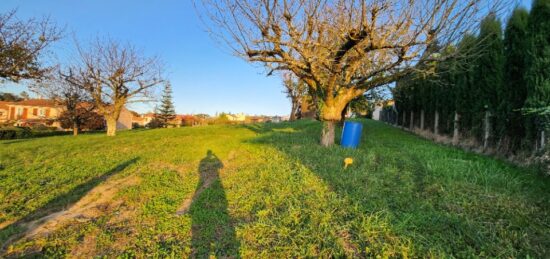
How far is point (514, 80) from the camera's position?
7371 millimetres

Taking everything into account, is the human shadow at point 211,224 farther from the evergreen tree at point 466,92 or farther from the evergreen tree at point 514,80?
the evergreen tree at point 466,92

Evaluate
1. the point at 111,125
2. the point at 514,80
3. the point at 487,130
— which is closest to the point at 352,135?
the point at 487,130

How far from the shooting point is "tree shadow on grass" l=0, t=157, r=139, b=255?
3305mm

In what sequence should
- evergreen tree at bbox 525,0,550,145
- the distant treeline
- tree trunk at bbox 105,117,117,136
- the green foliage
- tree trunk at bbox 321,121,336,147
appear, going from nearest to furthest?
evergreen tree at bbox 525,0,550,145
the distant treeline
the green foliage
tree trunk at bbox 321,121,336,147
tree trunk at bbox 105,117,117,136

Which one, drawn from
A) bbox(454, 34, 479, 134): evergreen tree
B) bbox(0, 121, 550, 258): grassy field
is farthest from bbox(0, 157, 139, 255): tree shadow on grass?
bbox(454, 34, 479, 134): evergreen tree

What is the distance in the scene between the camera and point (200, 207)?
405 cm

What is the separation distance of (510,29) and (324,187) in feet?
24.4

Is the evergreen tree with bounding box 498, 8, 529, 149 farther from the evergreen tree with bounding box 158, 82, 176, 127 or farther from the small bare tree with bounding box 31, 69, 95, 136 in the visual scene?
the evergreen tree with bounding box 158, 82, 176, 127

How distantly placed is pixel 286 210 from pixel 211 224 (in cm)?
95

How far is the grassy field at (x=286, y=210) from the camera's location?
275 cm

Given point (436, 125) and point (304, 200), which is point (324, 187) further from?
point (436, 125)

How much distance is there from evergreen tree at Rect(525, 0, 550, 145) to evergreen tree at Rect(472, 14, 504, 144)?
41.9 inches

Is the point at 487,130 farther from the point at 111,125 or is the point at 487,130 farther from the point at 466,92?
the point at 111,125

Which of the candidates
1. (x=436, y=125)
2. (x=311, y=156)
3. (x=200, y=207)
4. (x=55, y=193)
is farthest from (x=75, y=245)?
(x=436, y=125)
